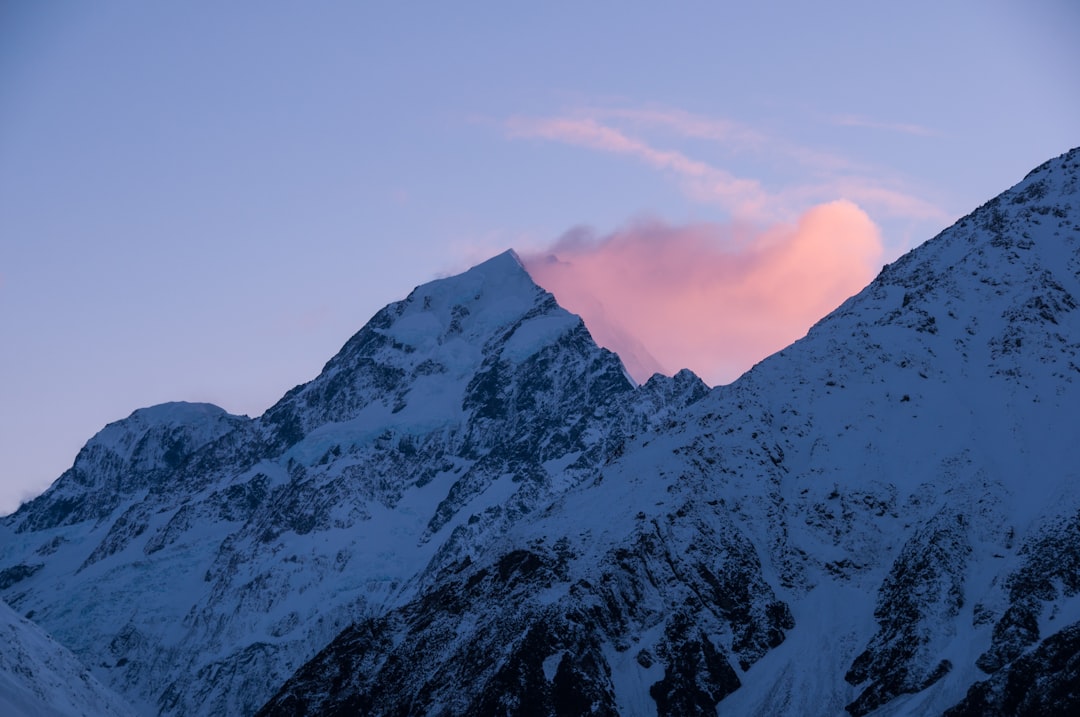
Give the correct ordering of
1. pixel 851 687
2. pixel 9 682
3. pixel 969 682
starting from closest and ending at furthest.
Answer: pixel 9 682 < pixel 969 682 < pixel 851 687

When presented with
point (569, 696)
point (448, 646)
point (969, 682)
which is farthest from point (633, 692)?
point (969, 682)

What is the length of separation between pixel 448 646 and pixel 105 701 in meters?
44.6

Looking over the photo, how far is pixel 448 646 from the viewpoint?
19475cm

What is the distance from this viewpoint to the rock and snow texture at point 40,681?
15138 centimetres

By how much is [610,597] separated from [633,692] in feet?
55.1

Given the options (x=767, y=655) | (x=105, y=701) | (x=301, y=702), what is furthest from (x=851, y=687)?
(x=105, y=701)

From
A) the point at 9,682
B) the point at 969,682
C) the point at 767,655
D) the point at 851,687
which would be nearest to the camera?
the point at 9,682

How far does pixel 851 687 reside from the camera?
178 m

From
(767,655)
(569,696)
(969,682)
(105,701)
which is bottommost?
(969,682)

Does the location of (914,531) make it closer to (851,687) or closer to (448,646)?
(851,687)

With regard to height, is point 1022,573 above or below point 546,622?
below

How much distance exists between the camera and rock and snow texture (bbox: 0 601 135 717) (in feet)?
497

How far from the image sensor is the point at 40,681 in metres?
161

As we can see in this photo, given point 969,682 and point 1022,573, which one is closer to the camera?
point 969,682
